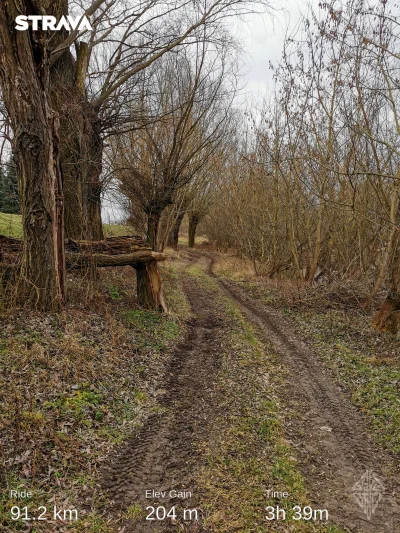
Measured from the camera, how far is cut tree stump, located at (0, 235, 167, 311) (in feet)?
30.1

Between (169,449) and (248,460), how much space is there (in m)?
0.99

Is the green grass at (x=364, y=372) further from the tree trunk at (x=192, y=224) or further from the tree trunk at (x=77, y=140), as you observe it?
the tree trunk at (x=192, y=224)

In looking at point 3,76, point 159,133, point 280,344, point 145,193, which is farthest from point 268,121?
point 3,76

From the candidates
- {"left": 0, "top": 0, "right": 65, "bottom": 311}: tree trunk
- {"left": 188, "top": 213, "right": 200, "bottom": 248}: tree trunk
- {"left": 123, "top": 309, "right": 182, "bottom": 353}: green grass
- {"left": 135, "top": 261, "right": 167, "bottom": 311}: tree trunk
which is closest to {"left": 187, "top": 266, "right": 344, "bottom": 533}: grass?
{"left": 123, "top": 309, "right": 182, "bottom": 353}: green grass

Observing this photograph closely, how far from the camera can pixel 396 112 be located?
8.65 metres

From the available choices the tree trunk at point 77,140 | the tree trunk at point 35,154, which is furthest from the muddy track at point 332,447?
the tree trunk at point 77,140

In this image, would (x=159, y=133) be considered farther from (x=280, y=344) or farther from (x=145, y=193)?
(x=280, y=344)

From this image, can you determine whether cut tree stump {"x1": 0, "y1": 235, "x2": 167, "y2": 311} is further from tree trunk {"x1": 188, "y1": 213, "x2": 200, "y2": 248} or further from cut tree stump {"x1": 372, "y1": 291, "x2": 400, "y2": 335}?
tree trunk {"x1": 188, "y1": 213, "x2": 200, "y2": 248}

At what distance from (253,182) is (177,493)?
18146mm

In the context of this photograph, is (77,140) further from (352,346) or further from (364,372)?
(364,372)

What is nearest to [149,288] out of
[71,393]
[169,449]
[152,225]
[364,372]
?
[152,225]

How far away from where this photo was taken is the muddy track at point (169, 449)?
398 centimetres

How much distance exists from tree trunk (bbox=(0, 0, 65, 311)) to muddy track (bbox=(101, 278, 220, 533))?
9.87ft

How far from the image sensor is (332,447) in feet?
17.0
